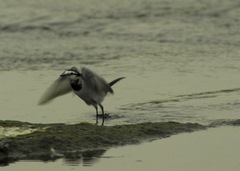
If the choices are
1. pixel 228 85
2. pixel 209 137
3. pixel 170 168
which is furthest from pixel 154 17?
pixel 170 168

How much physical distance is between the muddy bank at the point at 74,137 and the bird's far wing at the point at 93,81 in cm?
108

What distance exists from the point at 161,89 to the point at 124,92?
65cm

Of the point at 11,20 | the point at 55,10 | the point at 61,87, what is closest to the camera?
the point at 61,87

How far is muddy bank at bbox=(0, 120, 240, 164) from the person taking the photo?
7047 mm

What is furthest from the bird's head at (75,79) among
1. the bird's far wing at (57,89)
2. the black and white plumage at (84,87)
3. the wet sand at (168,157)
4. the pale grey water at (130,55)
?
the wet sand at (168,157)

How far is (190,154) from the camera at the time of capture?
6926 mm

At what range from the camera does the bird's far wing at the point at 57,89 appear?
9.63m

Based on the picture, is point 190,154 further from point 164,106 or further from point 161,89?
point 161,89

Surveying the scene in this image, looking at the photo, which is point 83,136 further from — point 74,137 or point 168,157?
point 168,157

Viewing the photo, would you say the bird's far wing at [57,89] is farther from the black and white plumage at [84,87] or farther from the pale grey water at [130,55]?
the pale grey water at [130,55]

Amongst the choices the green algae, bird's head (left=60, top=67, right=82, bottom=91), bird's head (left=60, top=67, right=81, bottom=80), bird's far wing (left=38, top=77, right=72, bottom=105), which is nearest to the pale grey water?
bird's far wing (left=38, top=77, right=72, bottom=105)

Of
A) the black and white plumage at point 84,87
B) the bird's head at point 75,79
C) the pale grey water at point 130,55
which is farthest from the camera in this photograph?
the pale grey water at point 130,55

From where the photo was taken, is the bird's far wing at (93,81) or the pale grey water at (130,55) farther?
the pale grey water at (130,55)

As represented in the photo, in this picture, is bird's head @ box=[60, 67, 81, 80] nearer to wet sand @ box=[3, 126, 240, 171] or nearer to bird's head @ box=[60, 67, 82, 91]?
bird's head @ box=[60, 67, 82, 91]
